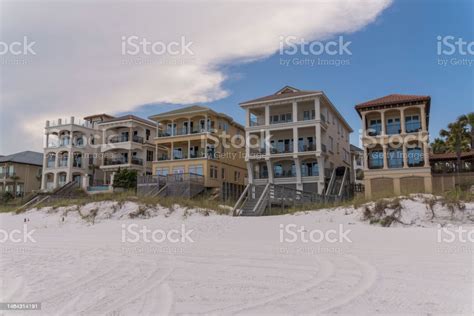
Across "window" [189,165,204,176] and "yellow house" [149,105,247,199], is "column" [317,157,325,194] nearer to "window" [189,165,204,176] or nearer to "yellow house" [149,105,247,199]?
"yellow house" [149,105,247,199]

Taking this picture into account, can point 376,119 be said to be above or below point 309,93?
below

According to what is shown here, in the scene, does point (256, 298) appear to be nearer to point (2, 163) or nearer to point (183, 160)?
point (183, 160)

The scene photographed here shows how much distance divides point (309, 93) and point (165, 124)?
15933 mm

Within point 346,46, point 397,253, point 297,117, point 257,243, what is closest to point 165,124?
point 297,117

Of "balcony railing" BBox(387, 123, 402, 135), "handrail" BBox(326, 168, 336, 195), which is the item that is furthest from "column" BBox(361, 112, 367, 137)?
"handrail" BBox(326, 168, 336, 195)

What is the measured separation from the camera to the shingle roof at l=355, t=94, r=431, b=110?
31.7 meters

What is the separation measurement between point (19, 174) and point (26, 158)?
289 cm

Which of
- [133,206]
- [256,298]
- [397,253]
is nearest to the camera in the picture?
[256,298]

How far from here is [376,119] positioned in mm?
34500

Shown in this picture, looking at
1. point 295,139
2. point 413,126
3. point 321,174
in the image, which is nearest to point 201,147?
point 295,139

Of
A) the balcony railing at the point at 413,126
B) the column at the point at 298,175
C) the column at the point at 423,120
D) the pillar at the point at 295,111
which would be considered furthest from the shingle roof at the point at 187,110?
the column at the point at 423,120

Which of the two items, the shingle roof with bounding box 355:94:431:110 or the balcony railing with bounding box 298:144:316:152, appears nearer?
the shingle roof with bounding box 355:94:431:110

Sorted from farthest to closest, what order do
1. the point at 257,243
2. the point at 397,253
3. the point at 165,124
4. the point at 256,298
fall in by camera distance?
the point at 165,124, the point at 257,243, the point at 397,253, the point at 256,298

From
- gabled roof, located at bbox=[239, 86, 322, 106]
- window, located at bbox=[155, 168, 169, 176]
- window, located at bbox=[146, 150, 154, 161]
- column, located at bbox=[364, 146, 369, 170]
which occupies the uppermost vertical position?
gabled roof, located at bbox=[239, 86, 322, 106]
